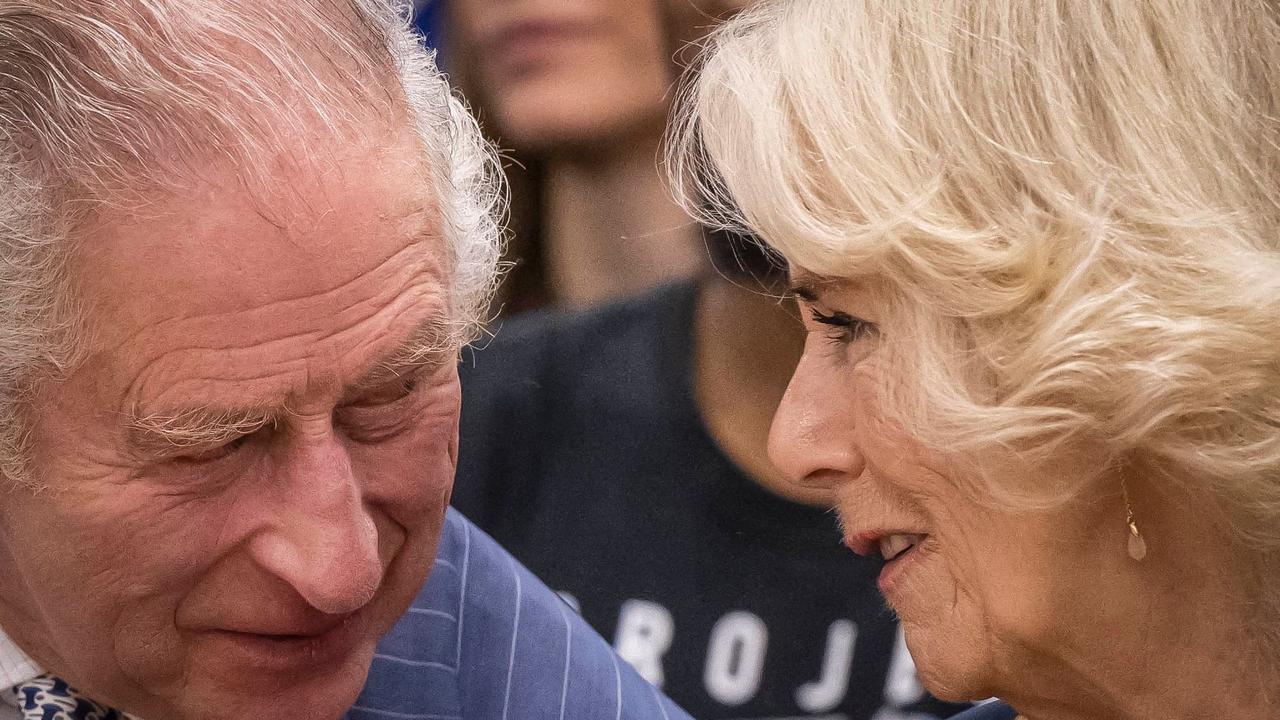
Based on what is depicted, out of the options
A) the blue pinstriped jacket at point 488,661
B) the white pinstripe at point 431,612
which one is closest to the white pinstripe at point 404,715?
the blue pinstriped jacket at point 488,661

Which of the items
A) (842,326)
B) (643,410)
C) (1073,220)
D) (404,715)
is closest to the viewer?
(1073,220)

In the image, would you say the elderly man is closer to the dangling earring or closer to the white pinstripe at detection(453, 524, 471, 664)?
the white pinstripe at detection(453, 524, 471, 664)

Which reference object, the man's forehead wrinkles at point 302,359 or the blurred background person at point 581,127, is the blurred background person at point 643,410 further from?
the man's forehead wrinkles at point 302,359

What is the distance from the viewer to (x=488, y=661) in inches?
65.0

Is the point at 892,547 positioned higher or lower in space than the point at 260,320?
lower

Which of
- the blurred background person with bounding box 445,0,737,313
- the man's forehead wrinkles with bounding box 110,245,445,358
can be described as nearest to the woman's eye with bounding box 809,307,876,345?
the man's forehead wrinkles with bounding box 110,245,445,358

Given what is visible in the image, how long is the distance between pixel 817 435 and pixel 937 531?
163 mm

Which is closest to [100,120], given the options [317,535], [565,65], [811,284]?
[317,535]

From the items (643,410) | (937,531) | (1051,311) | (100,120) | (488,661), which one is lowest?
(643,410)

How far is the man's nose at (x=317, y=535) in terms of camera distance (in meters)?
1.19

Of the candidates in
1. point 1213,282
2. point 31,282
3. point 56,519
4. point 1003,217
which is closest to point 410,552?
point 56,519

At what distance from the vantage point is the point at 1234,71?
41.7 inches

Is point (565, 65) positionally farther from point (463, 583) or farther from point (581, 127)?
point (463, 583)

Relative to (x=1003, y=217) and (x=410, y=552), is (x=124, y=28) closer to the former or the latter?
(x=410, y=552)
